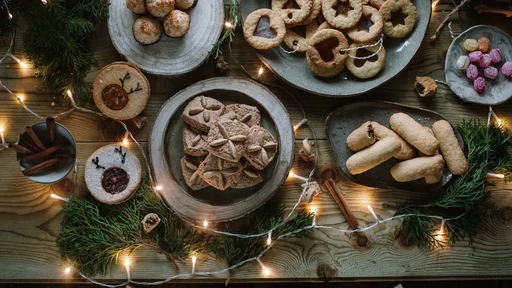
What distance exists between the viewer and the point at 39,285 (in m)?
2.19

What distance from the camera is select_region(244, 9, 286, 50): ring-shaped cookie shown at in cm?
189

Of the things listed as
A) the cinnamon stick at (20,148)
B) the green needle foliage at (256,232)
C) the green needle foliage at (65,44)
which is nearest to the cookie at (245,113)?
the green needle foliage at (256,232)

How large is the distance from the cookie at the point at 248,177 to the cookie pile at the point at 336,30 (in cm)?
44

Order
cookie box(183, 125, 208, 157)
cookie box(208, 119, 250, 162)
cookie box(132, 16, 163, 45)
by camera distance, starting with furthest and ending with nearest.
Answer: cookie box(132, 16, 163, 45), cookie box(183, 125, 208, 157), cookie box(208, 119, 250, 162)

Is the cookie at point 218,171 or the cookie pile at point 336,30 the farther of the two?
the cookie pile at point 336,30

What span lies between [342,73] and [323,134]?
240mm

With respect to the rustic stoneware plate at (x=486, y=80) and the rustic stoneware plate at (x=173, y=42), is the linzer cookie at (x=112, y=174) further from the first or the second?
the rustic stoneware plate at (x=486, y=80)

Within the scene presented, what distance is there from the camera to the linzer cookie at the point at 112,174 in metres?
1.85

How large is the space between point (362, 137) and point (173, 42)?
77 cm

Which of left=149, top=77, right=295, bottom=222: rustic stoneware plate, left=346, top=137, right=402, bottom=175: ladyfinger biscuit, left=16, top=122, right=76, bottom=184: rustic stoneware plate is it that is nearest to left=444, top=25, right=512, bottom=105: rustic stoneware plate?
left=346, top=137, right=402, bottom=175: ladyfinger biscuit

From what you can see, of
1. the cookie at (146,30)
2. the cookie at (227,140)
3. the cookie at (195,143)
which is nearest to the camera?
the cookie at (227,140)

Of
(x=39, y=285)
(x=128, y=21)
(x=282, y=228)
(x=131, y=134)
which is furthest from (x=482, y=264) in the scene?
(x=39, y=285)

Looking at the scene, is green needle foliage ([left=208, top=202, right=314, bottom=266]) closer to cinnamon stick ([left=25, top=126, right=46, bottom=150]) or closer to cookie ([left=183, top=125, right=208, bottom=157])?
cookie ([left=183, top=125, right=208, bottom=157])

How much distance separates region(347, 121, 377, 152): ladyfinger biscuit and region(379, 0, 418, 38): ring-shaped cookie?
365 millimetres
